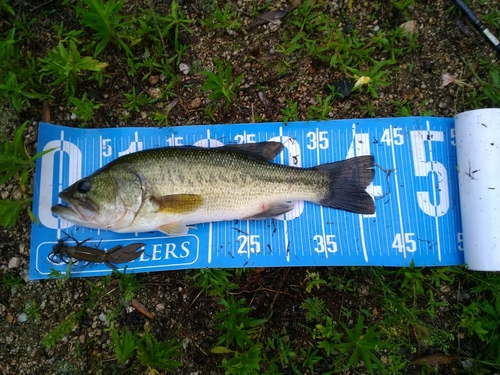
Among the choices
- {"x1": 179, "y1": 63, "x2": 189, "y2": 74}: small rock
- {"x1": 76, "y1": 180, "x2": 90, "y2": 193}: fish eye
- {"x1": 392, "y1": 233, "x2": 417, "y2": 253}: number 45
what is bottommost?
{"x1": 392, "y1": 233, "x2": 417, "y2": 253}: number 45

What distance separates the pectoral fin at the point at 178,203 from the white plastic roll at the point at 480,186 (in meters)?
2.76

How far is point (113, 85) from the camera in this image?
169 inches

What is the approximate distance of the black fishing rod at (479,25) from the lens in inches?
160

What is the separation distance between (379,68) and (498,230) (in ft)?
6.97

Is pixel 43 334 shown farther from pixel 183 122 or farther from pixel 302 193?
pixel 302 193

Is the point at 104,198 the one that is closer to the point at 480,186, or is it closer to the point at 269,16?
the point at 269,16

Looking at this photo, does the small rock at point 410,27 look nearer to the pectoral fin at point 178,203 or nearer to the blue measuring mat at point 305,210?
the blue measuring mat at point 305,210

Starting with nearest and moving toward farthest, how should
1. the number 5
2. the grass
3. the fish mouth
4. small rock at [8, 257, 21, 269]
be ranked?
the fish mouth, the grass, the number 5, small rock at [8, 257, 21, 269]

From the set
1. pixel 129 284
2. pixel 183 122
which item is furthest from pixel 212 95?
pixel 129 284

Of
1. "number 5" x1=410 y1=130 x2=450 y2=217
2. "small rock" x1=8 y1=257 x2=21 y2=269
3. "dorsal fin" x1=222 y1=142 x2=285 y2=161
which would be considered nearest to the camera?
"dorsal fin" x1=222 y1=142 x2=285 y2=161

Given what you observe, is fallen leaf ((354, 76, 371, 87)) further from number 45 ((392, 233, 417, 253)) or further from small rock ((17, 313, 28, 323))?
small rock ((17, 313, 28, 323))

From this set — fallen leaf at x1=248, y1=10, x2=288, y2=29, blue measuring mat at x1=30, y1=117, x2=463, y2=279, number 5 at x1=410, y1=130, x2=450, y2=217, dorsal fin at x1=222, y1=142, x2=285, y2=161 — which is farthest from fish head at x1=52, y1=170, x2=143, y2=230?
number 5 at x1=410, y1=130, x2=450, y2=217

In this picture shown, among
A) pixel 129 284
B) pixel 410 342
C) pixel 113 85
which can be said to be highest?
pixel 113 85

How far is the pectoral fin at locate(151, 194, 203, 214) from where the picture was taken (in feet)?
11.7
